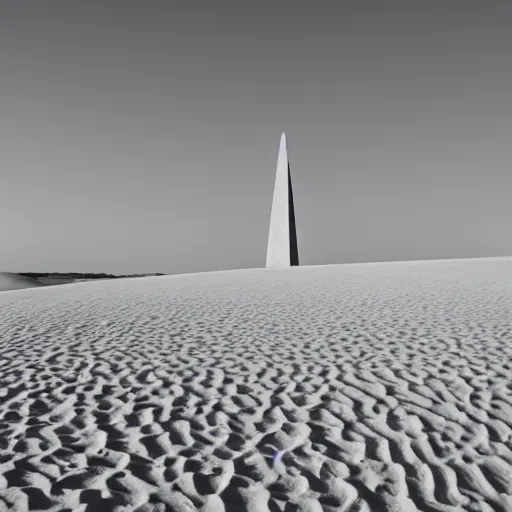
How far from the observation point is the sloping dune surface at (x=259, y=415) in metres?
3.00

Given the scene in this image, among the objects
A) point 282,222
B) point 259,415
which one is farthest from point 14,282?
point 259,415

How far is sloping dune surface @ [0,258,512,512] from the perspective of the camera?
3.00m

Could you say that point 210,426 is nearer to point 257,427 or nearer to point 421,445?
point 257,427

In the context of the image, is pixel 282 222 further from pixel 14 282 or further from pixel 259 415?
pixel 259 415

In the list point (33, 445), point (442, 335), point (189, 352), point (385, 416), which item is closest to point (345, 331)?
point (442, 335)

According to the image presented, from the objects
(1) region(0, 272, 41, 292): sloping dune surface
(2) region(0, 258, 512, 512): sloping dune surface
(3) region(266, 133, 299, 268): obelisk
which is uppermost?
(3) region(266, 133, 299, 268): obelisk

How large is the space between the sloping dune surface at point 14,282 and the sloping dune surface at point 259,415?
22338mm

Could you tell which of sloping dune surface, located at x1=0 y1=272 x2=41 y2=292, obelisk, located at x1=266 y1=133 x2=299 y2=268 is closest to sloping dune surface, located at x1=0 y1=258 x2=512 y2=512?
sloping dune surface, located at x1=0 y1=272 x2=41 y2=292

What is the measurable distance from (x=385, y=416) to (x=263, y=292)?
32.1ft

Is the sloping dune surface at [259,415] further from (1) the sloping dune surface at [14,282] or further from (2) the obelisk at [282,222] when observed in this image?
(2) the obelisk at [282,222]

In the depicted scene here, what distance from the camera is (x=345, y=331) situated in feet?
25.3

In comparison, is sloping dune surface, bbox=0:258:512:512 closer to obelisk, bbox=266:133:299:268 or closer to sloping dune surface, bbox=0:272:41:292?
sloping dune surface, bbox=0:272:41:292

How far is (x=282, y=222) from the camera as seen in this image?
A: 48938 mm

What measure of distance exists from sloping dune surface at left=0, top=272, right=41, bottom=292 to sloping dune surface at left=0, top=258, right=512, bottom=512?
22.3 m
